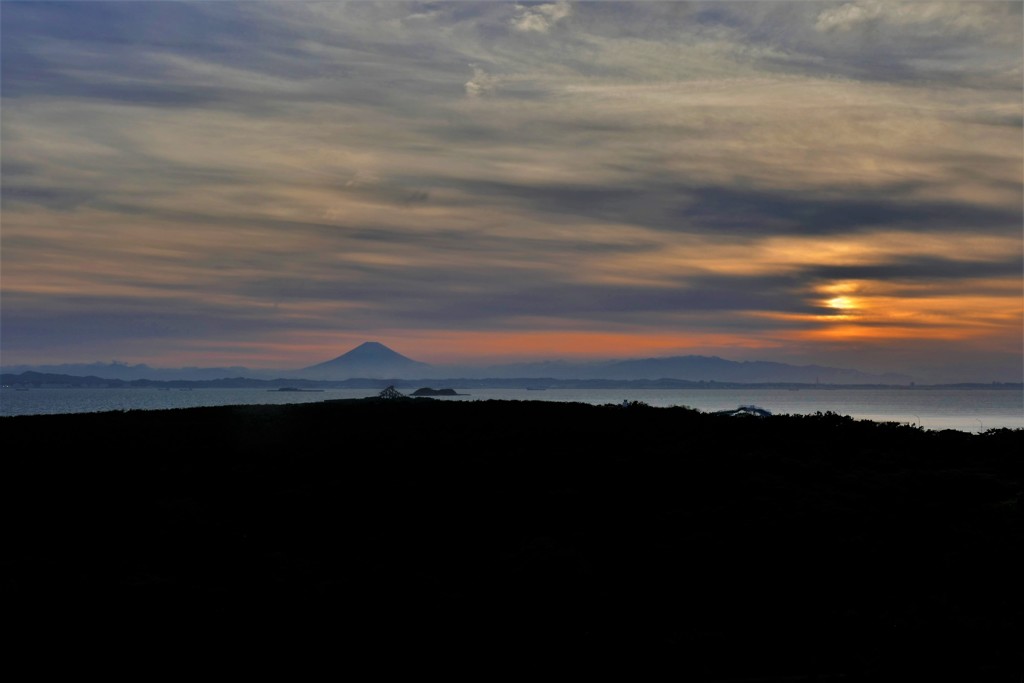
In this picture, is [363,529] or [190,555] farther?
[363,529]

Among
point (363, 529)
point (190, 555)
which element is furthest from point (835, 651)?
point (190, 555)

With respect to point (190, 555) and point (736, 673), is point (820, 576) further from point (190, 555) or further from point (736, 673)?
point (190, 555)

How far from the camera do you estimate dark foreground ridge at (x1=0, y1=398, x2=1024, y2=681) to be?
16500mm

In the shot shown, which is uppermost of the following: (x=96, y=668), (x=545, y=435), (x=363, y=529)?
(x=545, y=435)

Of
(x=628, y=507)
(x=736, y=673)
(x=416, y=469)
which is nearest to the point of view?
(x=736, y=673)

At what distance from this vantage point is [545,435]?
30750 millimetres

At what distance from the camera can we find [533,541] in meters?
21.0

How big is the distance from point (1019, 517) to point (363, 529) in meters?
15.7

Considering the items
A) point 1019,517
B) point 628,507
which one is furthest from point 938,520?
point 628,507

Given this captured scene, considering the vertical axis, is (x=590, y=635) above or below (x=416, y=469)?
below

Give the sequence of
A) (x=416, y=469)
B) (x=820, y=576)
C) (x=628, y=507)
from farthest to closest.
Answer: (x=416, y=469) → (x=628, y=507) → (x=820, y=576)

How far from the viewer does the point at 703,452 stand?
29.2 metres

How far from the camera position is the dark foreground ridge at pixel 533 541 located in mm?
16500

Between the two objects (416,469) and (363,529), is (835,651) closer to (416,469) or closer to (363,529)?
(363,529)
